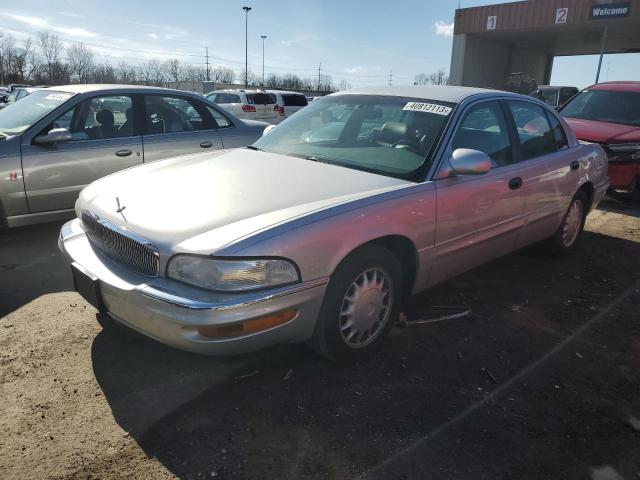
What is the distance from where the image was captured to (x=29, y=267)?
4.27m

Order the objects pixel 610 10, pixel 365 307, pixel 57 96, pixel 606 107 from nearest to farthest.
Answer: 1. pixel 365 307
2. pixel 57 96
3. pixel 606 107
4. pixel 610 10

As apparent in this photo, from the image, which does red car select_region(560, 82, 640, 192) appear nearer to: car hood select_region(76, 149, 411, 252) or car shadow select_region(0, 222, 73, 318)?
car hood select_region(76, 149, 411, 252)

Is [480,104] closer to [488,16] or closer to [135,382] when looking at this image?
[135,382]

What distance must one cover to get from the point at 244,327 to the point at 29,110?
4.28 metres

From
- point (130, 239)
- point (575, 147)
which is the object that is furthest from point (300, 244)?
point (575, 147)

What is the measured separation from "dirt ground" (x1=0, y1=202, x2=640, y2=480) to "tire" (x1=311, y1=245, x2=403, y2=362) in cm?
15

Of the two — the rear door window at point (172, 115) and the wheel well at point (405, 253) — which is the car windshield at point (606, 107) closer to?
the rear door window at point (172, 115)

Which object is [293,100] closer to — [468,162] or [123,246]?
[468,162]

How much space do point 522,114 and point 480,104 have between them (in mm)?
694

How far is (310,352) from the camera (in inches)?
119

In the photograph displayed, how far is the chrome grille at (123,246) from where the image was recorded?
7.89ft

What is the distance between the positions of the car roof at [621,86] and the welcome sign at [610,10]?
629 inches

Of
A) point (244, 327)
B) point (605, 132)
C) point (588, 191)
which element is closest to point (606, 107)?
point (605, 132)

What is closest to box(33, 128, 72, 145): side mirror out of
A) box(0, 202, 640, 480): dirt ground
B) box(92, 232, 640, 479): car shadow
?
box(0, 202, 640, 480): dirt ground
